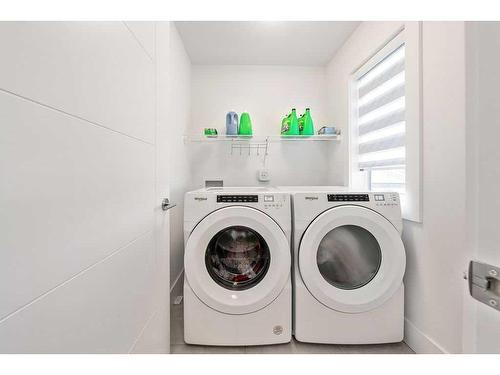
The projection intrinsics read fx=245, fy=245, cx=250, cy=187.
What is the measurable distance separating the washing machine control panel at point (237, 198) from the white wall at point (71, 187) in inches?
22.2

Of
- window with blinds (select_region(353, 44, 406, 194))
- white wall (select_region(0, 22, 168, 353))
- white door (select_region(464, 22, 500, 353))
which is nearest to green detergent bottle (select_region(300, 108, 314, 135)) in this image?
window with blinds (select_region(353, 44, 406, 194))

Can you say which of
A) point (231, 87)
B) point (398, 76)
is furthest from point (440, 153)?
point (231, 87)

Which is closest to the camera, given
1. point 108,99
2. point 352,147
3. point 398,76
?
point 108,99

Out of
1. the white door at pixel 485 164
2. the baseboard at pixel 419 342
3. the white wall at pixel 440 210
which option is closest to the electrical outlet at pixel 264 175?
the white wall at pixel 440 210

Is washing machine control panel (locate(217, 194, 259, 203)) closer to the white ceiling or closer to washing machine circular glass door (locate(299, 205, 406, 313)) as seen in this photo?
washing machine circular glass door (locate(299, 205, 406, 313))

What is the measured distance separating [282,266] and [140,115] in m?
1.00

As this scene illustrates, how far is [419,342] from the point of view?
4.28 feet

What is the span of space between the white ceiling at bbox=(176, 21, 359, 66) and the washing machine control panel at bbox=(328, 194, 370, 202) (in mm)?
1369

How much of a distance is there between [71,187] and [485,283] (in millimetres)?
708

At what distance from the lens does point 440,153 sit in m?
1.17

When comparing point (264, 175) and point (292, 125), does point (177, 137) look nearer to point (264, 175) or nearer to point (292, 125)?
point (264, 175)

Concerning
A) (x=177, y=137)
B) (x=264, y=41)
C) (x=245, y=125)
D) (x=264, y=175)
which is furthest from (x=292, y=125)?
(x=177, y=137)
